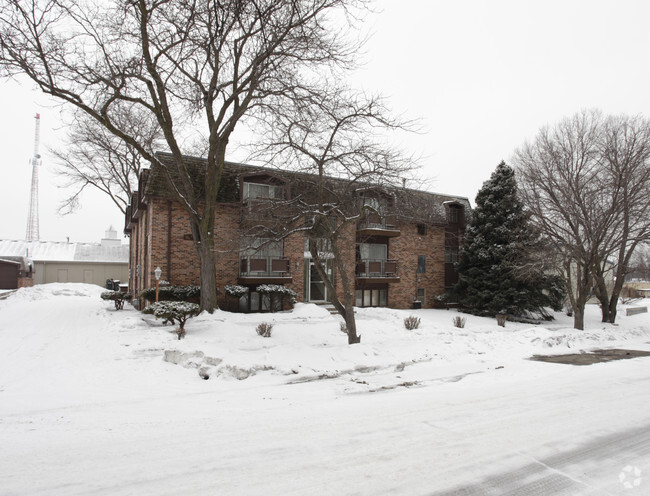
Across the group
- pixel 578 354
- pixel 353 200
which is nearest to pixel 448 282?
pixel 578 354

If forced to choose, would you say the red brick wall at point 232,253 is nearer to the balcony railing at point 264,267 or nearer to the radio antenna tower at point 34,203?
the balcony railing at point 264,267

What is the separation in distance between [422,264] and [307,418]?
67.5 feet

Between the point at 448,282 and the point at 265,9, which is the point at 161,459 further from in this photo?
the point at 448,282

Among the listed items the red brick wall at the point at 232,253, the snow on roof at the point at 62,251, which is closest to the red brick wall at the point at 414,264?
the red brick wall at the point at 232,253

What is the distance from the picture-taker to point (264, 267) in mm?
19141

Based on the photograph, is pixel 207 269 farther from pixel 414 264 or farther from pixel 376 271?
pixel 414 264

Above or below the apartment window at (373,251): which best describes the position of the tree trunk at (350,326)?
below

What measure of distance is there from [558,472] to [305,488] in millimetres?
2564

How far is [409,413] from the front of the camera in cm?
565

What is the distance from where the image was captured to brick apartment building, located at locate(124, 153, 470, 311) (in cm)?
1728

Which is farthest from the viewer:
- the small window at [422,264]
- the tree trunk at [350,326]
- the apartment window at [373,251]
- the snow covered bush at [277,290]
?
the small window at [422,264]

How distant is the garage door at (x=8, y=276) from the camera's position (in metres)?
37.7

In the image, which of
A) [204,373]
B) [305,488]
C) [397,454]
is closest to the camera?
[305,488]

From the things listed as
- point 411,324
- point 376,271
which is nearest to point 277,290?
point 376,271
